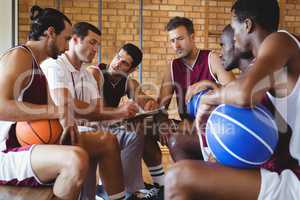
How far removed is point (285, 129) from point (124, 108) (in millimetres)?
1342

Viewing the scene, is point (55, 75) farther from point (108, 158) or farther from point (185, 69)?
point (185, 69)

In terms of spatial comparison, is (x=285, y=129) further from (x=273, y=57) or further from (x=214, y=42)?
(x=214, y=42)

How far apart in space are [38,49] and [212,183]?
1.15m

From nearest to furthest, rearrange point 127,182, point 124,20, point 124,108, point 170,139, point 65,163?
point 65,163 → point 170,139 → point 124,108 → point 127,182 → point 124,20

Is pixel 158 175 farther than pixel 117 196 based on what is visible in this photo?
Yes

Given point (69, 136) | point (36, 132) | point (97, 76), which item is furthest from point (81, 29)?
point (36, 132)

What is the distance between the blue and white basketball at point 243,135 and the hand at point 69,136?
0.82 m

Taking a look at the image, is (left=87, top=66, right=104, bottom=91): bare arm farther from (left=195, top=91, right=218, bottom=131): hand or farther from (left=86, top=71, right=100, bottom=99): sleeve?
(left=195, top=91, right=218, bottom=131): hand

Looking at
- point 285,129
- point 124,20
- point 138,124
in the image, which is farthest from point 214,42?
point 285,129

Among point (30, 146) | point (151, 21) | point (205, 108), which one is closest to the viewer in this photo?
point (205, 108)

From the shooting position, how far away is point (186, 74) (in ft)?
9.22

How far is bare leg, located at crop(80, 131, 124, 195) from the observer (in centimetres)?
234

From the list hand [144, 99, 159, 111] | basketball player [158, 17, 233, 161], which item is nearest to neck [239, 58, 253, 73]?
basketball player [158, 17, 233, 161]

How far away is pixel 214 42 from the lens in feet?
17.7
